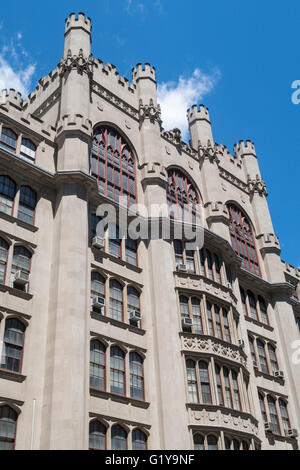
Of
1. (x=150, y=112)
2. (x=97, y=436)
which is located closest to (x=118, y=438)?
(x=97, y=436)

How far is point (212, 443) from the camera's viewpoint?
96.5ft

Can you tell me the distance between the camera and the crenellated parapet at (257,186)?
50156mm

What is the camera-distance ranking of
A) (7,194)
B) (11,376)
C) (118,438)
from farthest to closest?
1. (7,194)
2. (118,438)
3. (11,376)

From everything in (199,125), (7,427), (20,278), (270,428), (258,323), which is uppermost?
(199,125)

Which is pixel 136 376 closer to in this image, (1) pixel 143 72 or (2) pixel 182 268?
(2) pixel 182 268

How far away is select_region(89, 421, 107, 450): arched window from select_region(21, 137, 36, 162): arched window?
15.6 metres

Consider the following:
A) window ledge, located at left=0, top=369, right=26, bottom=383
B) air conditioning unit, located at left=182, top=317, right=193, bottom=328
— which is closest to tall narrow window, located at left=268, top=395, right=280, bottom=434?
air conditioning unit, located at left=182, top=317, right=193, bottom=328

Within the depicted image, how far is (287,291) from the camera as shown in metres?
45.0

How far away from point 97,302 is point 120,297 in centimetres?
282

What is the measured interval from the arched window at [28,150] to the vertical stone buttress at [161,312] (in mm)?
8690

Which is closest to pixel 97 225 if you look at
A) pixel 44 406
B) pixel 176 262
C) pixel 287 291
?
pixel 176 262
